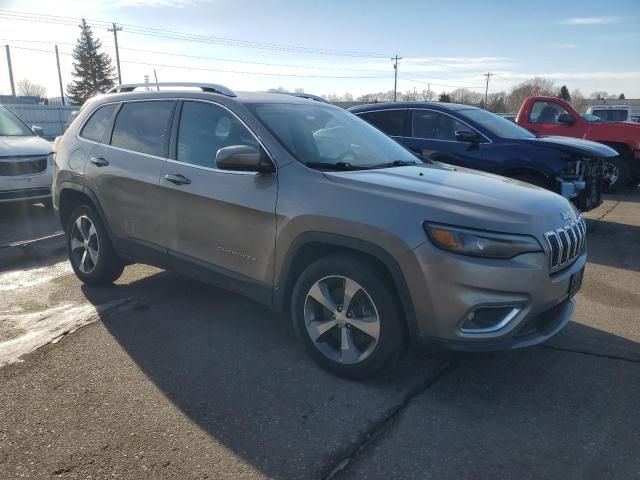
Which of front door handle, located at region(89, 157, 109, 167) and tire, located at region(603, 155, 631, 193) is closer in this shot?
front door handle, located at region(89, 157, 109, 167)

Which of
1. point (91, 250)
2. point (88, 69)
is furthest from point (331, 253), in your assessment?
point (88, 69)

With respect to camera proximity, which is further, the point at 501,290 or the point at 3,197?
the point at 3,197

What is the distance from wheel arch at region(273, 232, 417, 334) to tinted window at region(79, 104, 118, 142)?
2427 millimetres

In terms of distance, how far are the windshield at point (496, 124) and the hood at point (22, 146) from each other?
21.1 ft

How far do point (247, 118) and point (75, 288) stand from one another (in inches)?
102

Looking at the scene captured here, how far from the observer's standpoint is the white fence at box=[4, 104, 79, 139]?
3238 cm

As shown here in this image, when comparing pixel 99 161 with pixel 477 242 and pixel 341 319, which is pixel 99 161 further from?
pixel 477 242

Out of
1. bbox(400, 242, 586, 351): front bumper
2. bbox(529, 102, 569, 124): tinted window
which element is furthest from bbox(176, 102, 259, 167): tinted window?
bbox(529, 102, 569, 124): tinted window

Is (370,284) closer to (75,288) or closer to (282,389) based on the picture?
(282,389)

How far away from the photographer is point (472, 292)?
2.72 meters

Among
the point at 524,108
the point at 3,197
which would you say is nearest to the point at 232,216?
the point at 3,197

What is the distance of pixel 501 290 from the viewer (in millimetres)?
2725

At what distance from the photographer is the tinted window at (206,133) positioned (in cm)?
369

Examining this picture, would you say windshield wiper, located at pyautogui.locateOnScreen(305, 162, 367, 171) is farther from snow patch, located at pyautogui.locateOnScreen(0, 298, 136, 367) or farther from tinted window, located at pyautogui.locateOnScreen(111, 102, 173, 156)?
snow patch, located at pyautogui.locateOnScreen(0, 298, 136, 367)
